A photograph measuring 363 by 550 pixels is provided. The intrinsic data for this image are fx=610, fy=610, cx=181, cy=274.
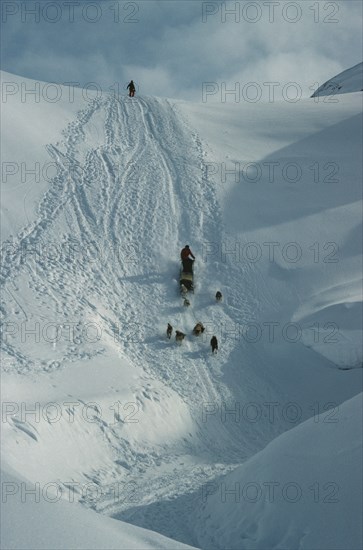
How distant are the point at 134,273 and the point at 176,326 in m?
2.36

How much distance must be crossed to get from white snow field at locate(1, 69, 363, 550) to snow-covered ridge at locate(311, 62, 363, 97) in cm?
3772

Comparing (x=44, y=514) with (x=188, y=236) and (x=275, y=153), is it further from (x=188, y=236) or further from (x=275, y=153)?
(x=275, y=153)

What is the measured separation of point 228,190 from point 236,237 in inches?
116

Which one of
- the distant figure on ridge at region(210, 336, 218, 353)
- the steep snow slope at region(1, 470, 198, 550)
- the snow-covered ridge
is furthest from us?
the snow-covered ridge

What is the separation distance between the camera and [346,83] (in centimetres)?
6694

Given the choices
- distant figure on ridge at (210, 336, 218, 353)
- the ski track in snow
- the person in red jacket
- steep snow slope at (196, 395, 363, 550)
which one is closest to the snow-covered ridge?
the ski track in snow

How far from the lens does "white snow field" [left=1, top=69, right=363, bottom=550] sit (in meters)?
8.17

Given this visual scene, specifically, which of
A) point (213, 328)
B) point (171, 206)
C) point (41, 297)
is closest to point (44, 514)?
point (41, 297)

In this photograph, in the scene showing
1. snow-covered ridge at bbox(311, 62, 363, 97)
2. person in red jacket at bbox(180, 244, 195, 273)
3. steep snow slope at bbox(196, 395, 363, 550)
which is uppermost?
snow-covered ridge at bbox(311, 62, 363, 97)

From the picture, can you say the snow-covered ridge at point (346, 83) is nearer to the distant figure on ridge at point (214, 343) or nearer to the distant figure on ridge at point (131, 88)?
the distant figure on ridge at point (131, 88)

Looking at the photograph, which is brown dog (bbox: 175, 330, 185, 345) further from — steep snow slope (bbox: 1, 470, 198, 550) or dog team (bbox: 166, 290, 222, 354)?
steep snow slope (bbox: 1, 470, 198, 550)

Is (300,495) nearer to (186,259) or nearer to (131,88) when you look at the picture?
(186,259)

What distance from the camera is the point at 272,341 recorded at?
16328 mm

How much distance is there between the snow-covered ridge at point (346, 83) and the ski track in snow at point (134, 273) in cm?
4316
